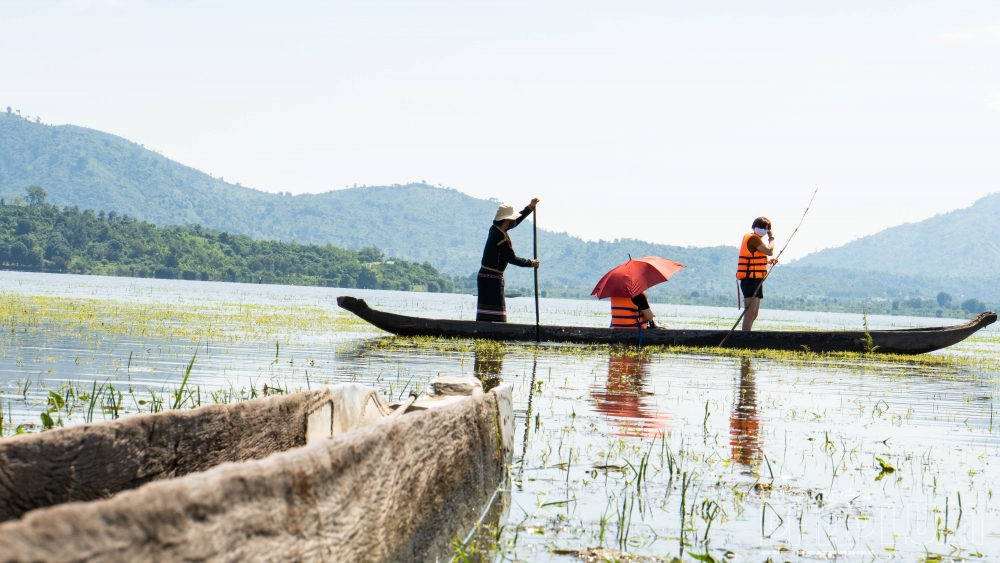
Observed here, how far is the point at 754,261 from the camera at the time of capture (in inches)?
546

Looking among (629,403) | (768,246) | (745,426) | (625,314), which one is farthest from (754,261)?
(745,426)

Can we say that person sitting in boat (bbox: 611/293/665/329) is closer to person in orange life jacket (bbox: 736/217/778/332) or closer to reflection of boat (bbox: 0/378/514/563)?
person in orange life jacket (bbox: 736/217/778/332)

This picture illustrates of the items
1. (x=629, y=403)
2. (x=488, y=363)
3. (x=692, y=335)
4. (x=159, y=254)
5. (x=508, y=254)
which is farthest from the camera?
(x=159, y=254)

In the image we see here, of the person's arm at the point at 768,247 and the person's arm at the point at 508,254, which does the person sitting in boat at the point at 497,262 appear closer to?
the person's arm at the point at 508,254

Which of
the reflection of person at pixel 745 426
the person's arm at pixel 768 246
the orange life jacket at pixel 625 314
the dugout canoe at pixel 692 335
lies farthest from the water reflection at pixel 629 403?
the person's arm at pixel 768 246

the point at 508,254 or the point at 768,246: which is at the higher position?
the point at 768,246

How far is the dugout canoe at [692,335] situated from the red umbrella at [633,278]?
894mm

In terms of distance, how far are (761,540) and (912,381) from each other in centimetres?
806

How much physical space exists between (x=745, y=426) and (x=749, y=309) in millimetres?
7821

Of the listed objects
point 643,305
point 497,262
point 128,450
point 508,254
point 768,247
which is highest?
point 768,247

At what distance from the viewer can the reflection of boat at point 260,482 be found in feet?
5.52

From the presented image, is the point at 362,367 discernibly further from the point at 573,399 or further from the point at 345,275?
the point at 345,275

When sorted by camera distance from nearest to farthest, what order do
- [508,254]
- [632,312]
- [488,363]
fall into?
[488,363] → [508,254] → [632,312]

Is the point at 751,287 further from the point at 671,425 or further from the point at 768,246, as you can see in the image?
the point at 671,425
